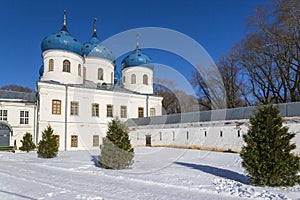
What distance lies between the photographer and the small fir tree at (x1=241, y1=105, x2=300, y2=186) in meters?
7.35

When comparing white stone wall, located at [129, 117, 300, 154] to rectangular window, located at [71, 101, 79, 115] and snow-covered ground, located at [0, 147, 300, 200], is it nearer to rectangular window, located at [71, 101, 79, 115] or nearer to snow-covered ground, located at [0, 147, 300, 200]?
rectangular window, located at [71, 101, 79, 115]

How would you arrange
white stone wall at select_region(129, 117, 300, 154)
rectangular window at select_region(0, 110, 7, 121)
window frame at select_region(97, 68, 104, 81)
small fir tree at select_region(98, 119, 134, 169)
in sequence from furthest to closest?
window frame at select_region(97, 68, 104, 81), rectangular window at select_region(0, 110, 7, 121), white stone wall at select_region(129, 117, 300, 154), small fir tree at select_region(98, 119, 134, 169)

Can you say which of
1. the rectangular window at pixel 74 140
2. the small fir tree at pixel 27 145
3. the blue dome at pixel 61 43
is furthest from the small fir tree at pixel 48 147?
the blue dome at pixel 61 43

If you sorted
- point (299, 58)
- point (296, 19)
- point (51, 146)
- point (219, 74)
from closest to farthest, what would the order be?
point (51, 146)
point (296, 19)
point (299, 58)
point (219, 74)

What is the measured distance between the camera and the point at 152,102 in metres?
29.5

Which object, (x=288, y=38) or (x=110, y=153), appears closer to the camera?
(x=110, y=153)

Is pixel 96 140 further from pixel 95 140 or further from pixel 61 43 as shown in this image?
pixel 61 43

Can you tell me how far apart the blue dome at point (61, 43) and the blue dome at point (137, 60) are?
23.1 ft

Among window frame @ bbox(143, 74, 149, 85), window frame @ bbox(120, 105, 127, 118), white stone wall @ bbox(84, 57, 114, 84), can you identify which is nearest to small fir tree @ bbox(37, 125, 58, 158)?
window frame @ bbox(120, 105, 127, 118)

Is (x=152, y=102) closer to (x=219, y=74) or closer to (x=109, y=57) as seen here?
(x=109, y=57)

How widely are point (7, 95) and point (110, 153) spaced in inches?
797

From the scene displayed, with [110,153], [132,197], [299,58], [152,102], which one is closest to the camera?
[132,197]

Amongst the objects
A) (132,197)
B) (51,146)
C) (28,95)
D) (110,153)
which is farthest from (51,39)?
(132,197)

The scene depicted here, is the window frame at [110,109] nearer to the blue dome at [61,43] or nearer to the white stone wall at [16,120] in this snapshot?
the blue dome at [61,43]
